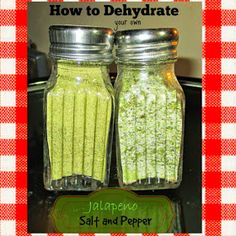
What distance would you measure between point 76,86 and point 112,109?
6cm

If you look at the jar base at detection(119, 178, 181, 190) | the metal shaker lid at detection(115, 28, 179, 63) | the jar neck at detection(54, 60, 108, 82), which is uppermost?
the metal shaker lid at detection(115, 28, 179, 63)

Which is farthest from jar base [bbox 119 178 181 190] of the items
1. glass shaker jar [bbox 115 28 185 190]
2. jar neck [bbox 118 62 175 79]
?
jar neck [bbox 118 62 175 79]

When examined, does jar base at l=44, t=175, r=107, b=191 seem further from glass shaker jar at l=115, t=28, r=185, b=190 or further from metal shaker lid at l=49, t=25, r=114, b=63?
metal shaker lid at l=49, t=25, r=114, b=63

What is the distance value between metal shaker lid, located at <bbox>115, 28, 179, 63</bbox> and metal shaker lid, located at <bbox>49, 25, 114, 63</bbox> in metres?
0.02

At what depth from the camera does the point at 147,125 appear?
785mm

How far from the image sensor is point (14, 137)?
33.4 inches

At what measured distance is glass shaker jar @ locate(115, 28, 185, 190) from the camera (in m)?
0.78

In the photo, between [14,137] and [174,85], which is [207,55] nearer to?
[174,85]

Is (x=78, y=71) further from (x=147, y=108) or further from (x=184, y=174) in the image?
(x=184, y=174)

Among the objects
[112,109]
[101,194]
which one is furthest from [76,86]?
[101,194]

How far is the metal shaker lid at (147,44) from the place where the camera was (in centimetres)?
77

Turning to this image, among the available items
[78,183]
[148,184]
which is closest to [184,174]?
[148,184]

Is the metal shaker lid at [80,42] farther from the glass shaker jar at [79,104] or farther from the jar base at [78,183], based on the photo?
the jar base at [78,183]

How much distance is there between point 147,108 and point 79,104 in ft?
0.32
